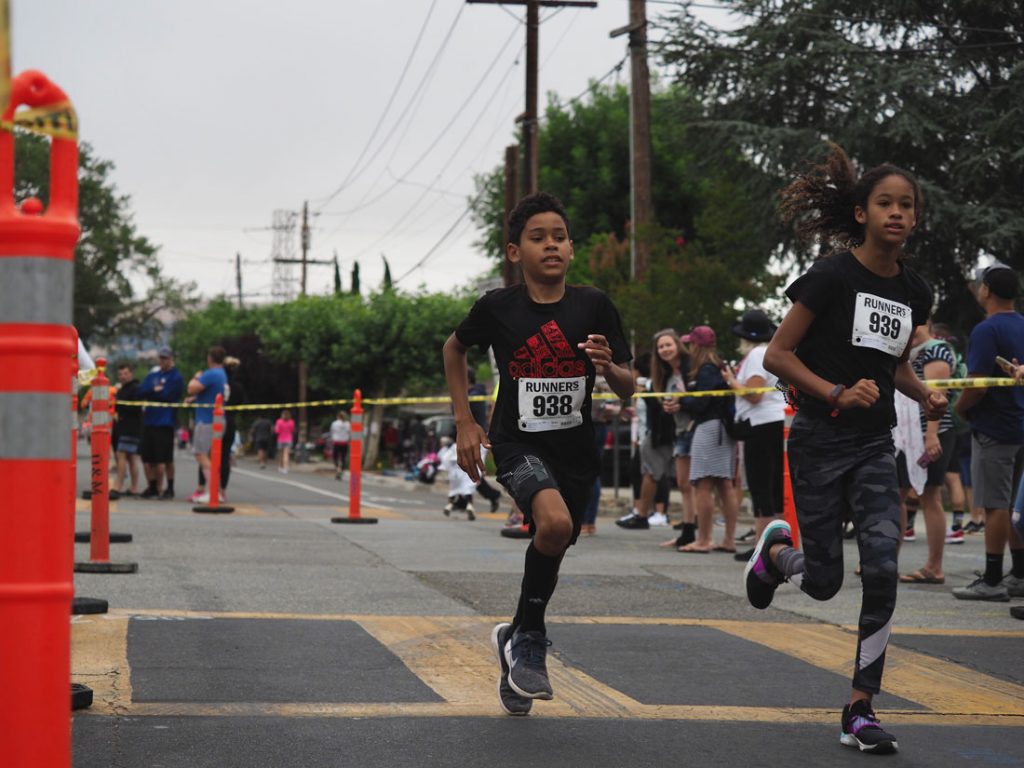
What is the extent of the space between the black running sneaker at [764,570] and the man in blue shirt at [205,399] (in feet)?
41.0

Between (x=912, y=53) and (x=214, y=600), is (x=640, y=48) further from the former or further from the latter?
(x=214, y=600)

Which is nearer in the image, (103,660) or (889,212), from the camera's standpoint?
(889,212)

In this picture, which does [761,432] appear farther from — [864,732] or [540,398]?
[864,732]

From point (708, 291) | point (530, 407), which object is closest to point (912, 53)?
point (708, 291)

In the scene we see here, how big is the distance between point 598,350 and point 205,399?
43.7 feet

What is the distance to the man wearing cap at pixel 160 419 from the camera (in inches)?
711

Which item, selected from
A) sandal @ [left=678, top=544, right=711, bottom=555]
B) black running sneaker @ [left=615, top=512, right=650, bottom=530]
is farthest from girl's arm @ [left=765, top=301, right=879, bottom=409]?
black running sneaker @ [left=615, top=512, right=650, bottom=530]

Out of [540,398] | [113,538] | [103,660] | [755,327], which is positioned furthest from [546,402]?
[113,538]

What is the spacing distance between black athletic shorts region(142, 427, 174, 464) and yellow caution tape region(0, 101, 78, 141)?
16.1 meters

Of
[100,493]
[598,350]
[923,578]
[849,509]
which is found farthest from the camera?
[923,578]

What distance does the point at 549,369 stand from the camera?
205 inches

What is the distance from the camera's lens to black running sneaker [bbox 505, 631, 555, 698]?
493 centimetres

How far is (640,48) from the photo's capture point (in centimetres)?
2581

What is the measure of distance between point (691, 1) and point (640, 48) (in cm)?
141
